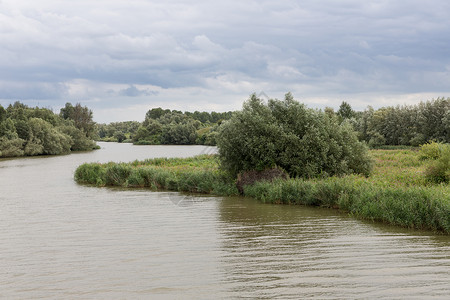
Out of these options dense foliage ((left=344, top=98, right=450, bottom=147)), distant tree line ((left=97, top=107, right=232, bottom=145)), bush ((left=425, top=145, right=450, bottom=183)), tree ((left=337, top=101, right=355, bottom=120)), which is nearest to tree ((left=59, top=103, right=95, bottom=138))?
distant tree line ((left=97, top=107, right=232, bottom=145))

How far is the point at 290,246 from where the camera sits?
11.4 meters

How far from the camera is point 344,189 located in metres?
17.2

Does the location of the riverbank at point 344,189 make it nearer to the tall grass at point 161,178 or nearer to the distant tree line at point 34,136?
the tall grass at point 161,178

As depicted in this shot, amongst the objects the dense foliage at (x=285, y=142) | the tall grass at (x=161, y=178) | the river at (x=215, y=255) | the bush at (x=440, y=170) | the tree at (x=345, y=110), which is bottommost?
the river at (x=215, y=255)

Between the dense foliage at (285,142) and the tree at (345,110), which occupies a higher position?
the tree at (345,110)

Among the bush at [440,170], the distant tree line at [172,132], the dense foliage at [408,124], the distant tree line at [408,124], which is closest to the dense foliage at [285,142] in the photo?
the bush at [440,170]

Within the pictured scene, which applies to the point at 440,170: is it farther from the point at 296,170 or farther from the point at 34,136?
the point at 34,136

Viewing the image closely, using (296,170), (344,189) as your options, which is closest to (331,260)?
(344,189)

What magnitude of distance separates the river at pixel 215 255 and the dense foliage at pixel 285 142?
432cm

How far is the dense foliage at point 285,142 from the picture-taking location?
22.0 metres

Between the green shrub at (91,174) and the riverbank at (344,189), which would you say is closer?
the riverbank at (344,189)

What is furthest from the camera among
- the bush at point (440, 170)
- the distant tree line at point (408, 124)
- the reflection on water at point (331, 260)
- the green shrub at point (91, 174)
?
the distant tree line at point (408, 124)

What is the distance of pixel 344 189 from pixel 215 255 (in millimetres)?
8671

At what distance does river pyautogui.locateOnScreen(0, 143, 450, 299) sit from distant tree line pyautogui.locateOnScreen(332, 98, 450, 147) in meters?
37.9
